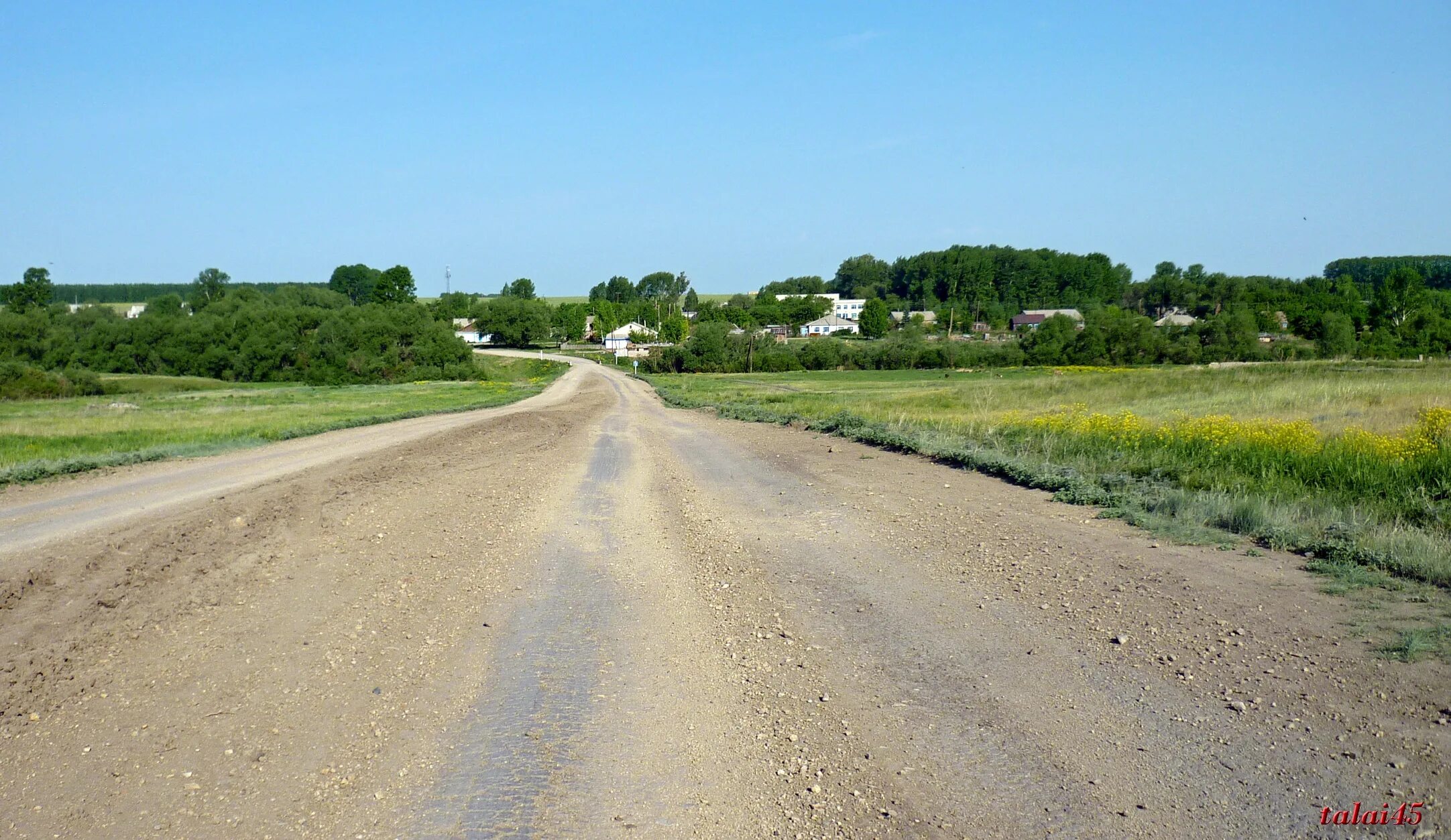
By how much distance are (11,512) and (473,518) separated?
6.88 m

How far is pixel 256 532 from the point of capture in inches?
422

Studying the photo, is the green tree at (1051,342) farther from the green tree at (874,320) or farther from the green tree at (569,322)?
the green tree at (569,322)

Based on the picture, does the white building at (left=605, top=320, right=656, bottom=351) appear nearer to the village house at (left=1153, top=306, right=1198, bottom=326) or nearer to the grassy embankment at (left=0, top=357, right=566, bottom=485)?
the grassy embankment at (left=0, top=357, right=566, bottom=485)

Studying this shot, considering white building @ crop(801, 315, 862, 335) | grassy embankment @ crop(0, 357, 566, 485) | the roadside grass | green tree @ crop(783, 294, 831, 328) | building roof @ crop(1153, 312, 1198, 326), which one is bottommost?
grassy embankment @ crop(0, 357, 566, 485)

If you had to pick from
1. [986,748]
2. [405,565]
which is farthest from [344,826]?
[405,565]

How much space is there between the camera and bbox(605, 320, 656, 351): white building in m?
153

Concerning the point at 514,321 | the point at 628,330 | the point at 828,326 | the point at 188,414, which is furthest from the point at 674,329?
the point at 188,414

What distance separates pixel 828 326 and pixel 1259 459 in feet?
509

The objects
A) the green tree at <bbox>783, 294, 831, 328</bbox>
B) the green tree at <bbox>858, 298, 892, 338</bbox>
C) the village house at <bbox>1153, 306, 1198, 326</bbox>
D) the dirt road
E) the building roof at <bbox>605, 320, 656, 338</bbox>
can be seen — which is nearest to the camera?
the dirt road

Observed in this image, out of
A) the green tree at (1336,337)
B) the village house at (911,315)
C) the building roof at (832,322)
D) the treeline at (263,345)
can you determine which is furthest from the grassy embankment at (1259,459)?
the building roof at (832,322)

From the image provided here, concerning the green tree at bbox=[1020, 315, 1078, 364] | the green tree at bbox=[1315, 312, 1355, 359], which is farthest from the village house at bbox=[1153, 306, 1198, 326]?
the green tree at bbox=[1315, 312, 1355, 359]

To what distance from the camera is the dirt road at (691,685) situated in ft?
14.1

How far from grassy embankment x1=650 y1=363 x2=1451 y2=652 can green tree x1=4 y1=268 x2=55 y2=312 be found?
128 metres

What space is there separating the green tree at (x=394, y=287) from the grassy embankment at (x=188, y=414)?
70.9m
